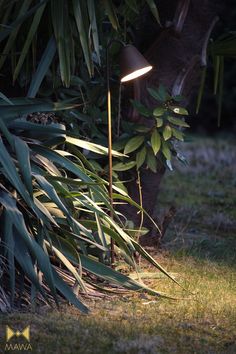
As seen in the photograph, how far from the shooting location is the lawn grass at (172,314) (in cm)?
432

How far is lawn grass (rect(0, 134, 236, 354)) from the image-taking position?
4324mm

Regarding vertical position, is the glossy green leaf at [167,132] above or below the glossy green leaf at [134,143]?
above

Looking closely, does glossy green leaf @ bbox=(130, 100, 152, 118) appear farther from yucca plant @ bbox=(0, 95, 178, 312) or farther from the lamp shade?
the lamp shade

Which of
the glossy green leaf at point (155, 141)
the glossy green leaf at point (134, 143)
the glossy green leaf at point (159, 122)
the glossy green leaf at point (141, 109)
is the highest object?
the glossy green leaf at point (141, 109)

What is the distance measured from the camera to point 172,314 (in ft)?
16.4

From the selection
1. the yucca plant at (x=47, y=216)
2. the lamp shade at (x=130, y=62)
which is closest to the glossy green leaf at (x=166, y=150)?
the yucca plant at (x=47, y=216)

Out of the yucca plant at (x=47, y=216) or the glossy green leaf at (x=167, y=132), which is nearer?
the yucca plant at (x=47, y=216)

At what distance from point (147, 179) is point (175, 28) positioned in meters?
1.24

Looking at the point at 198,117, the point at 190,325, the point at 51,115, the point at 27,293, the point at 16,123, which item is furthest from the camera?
the point at 198,117

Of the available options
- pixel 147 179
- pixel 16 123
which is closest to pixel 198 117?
pixel 147 179

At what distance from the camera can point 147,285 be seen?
18.8 ft

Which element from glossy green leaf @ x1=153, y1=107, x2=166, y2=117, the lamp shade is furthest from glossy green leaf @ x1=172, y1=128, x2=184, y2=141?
A: the lamp shade

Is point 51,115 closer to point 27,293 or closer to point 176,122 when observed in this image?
point 176,122

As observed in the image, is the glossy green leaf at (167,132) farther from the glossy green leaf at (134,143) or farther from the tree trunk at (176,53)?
the tree trunk at (176,53)
